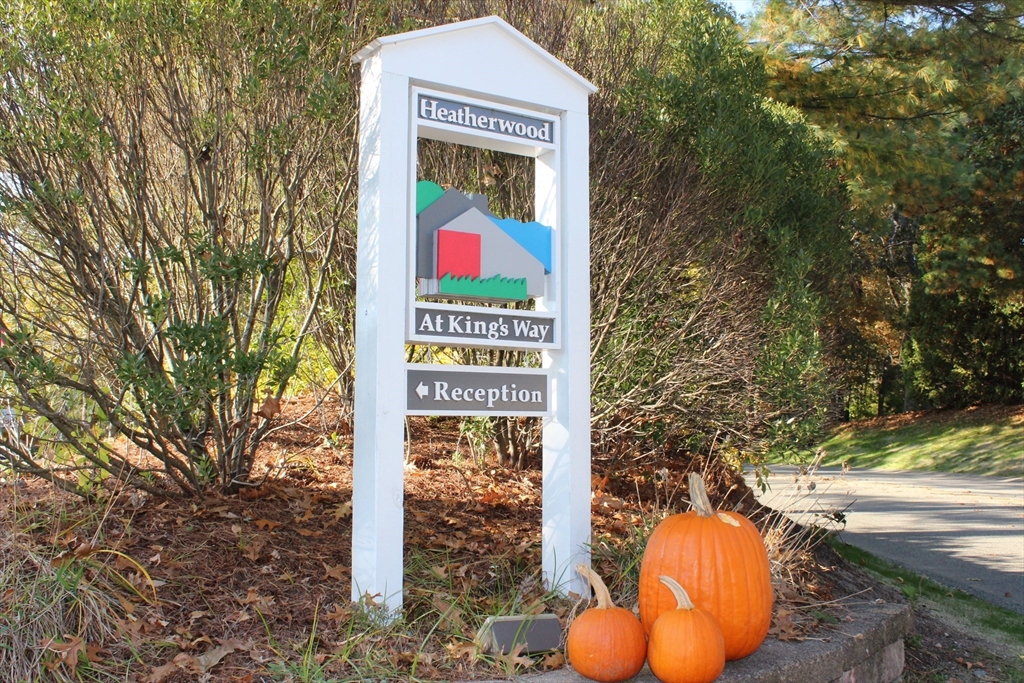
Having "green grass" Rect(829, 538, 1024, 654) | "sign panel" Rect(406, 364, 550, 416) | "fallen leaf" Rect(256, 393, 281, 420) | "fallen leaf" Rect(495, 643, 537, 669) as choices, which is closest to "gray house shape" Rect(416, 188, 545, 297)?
"sign panel" Rect(406, 364, 550, 416)

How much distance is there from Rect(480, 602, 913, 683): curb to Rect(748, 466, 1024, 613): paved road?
75cm

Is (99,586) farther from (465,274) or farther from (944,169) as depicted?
(944,169)

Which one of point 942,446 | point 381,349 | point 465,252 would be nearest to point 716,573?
point 381,349

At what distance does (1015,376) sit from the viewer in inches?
810

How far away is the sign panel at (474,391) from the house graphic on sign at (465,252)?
355 mm

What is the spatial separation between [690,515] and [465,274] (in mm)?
1409

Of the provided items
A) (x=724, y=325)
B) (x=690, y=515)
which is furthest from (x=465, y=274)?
(x=724, y=325)

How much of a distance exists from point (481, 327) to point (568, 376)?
51cm

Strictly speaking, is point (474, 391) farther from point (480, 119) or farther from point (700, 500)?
point (480, 119)

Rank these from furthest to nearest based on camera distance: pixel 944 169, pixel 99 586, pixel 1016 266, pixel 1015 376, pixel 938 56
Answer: pixel 1015 376
pixel 1016 266
pixel 944 169
pixel 938 56
pixel 99 586

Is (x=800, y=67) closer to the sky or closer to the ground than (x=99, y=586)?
closer to the sky

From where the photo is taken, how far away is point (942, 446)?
18953 millimetres

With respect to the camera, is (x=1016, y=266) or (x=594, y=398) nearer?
(x=594, y=398)

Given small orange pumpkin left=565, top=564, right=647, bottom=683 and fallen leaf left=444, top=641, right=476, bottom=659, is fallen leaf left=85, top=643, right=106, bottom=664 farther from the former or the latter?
small orange pumpkin left=565, top=564, right=647, bottom=683
